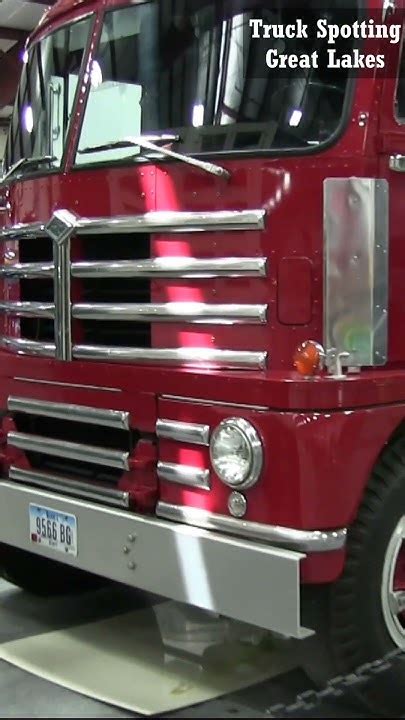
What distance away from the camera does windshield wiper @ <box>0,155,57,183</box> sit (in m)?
3.92

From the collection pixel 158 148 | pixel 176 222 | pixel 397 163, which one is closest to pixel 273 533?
pixel 176 222

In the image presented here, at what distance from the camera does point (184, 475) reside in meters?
3.24

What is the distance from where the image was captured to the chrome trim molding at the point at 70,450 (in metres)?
3.49

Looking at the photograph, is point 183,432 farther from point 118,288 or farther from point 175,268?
point 118,288

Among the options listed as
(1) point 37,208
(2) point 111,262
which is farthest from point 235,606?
(1) point 37,208

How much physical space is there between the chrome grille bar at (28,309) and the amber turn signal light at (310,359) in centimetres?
113

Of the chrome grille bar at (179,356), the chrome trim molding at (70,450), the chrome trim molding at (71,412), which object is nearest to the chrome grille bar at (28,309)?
the chrome grille bar at (179,356)

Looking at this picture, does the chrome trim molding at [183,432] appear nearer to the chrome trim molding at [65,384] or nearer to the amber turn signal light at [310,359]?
the chrome trim molding at [65,384]

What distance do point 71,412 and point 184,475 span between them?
62 cm

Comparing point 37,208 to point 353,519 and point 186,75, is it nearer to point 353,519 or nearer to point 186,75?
point 186,75

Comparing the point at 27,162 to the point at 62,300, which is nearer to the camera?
the point at 62,300

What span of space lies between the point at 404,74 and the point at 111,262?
1191mm

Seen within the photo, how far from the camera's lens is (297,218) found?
3.08m

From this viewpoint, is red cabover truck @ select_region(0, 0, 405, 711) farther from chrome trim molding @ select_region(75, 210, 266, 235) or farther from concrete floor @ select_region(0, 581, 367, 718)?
concrete floor @ select_region(0, 581, 367, 718)
